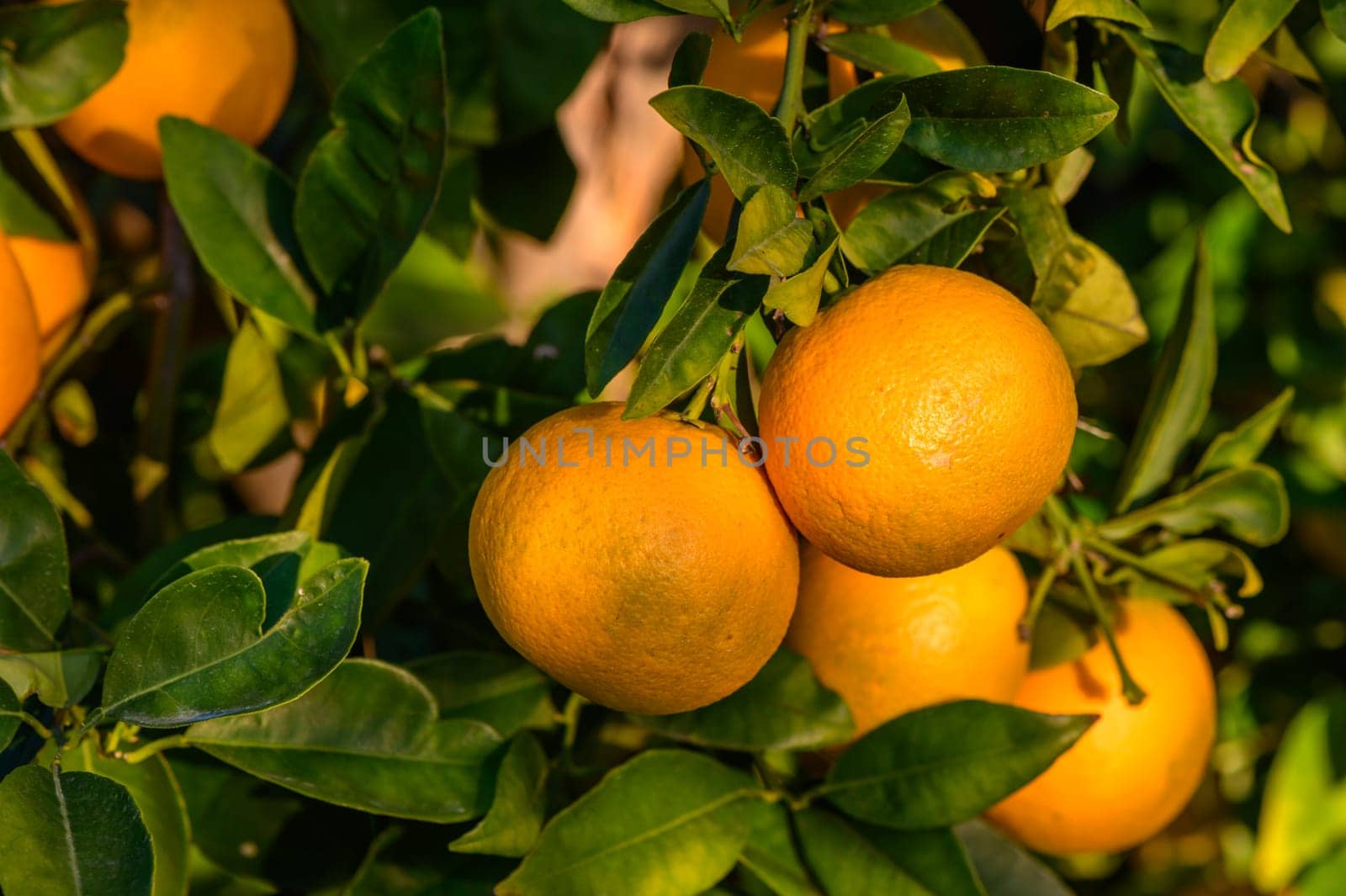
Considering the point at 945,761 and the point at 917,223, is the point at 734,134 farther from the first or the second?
the point at 945,761

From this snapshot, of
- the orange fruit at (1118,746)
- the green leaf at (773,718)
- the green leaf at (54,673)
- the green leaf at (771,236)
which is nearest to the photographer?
the green leaf at (771,236)

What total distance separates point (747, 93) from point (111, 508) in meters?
0.84

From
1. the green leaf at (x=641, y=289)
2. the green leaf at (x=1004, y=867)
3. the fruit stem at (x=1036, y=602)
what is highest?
the green leaf at (x=641, y=289)

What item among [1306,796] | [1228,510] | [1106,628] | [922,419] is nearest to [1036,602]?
[1106,628]

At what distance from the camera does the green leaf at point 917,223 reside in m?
0.67

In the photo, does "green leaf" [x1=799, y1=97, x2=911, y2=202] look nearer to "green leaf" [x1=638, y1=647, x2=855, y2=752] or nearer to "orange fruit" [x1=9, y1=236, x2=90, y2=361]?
"green leaf" [x1=638, y1=647, x2=855, y2=752]

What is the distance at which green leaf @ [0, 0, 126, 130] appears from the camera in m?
0.82

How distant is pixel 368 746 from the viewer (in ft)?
2.33

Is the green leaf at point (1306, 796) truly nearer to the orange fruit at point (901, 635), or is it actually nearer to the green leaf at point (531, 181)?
the orange fruit at point (901, 635)

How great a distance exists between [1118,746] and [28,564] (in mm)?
765

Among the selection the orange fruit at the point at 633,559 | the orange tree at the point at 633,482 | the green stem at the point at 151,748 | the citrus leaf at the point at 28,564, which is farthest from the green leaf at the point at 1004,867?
the citrus leaf at the point at 28,564

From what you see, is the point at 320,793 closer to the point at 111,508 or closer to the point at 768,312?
the point at 768,312

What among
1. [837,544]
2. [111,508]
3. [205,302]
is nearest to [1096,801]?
[837,544]

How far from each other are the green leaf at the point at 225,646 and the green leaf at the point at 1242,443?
2.35ft
